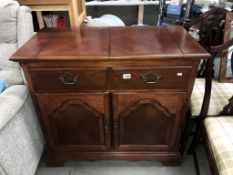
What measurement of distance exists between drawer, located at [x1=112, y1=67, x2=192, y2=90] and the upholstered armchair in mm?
527

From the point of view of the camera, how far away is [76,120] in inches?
43.8

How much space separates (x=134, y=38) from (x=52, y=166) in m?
1.02

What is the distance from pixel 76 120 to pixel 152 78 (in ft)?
1.64

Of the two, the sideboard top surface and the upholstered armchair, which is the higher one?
the sideboard top surface

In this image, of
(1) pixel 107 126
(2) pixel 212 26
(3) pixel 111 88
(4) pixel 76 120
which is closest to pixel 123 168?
(1) pixel 107 126

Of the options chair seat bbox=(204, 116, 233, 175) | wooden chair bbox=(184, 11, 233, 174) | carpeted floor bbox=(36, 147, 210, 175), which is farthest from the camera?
carpeted floor bbox=(36, 147, 210, 175)

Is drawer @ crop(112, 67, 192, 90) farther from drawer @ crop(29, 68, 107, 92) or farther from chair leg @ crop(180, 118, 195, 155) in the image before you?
chair leg @ crop(180, 118, 195, 155)

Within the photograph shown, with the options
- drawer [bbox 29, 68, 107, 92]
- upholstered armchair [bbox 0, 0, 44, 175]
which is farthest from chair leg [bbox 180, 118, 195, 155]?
upholstered armchair [bbox 0, 0, 44, 175]

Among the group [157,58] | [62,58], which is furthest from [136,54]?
[62,58]

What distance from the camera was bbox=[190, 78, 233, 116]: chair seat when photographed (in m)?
1.09

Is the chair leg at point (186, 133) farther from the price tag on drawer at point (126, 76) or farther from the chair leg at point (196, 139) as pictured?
the price tag on drawer at point (126, 76)

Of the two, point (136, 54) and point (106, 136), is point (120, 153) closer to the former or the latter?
point (106, 136)

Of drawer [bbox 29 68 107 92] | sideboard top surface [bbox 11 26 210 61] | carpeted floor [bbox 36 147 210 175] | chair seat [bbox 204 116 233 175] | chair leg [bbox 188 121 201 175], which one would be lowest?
carpeted floor [bbox 36 147 210 175]

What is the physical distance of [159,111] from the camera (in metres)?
1.07
